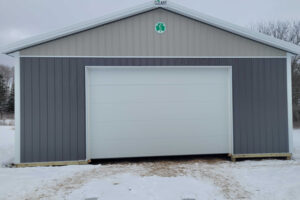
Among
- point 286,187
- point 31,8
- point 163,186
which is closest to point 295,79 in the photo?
point 286,187

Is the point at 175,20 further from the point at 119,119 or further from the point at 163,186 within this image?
the point at 163,186

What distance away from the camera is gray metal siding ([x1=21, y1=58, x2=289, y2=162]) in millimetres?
4965

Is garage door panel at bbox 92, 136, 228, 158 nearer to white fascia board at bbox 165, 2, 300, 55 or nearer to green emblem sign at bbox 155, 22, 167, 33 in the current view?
white fascia board at bbox 165, 2, 300, 55

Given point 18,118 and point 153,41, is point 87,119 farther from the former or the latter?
point 153,41

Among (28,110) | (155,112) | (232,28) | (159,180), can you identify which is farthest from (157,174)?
(232,28)

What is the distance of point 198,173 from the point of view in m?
4.36

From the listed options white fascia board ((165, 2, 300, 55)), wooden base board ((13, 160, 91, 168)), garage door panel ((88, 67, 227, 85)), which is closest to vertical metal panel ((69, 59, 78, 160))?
wooden base board ((13, 160, 91, 168))

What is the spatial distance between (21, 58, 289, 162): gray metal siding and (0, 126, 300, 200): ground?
1.54 ft

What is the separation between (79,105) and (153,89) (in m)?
1.91

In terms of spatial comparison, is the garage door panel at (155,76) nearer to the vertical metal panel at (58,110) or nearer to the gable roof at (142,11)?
the vertical metal panel at (58,110)

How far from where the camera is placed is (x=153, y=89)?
17.9 feet

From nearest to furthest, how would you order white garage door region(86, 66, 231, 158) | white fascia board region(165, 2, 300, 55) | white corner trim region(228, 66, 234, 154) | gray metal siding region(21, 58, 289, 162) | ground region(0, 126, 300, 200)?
ground region(0, 126, 300, 200) → gray metal siding region(21, 58, 289, 162) → white fascia board region(165, 2, 300, 55) → white garage door region(86, 66, 231, 158) → white corner trim region(228, 66, 234, 154)

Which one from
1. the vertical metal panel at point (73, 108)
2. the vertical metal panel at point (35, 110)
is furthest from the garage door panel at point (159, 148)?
the vertical metal panel at point (35, 110)

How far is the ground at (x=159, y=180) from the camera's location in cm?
335
